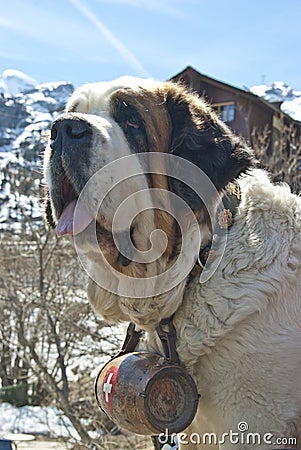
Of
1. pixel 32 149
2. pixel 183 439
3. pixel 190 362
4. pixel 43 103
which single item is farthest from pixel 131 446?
pixel 43 103

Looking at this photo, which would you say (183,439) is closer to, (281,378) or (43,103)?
(281,378)

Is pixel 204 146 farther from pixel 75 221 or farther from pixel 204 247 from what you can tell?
pixel 75 221

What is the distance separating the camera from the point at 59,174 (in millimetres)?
2455

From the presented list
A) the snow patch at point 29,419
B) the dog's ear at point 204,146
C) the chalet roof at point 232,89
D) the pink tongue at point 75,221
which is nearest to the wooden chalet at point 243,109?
the chalet roof at point 232,89

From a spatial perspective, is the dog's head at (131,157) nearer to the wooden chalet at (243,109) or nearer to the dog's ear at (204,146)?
the dog's ear at (204,146)

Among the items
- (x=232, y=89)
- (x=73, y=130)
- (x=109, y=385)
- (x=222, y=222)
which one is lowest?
(x=109, y=385)

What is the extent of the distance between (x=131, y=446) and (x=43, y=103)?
367ft

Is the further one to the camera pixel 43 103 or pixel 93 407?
pixel 43 103

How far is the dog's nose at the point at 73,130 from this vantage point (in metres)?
2.35

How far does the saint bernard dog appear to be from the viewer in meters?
2.28

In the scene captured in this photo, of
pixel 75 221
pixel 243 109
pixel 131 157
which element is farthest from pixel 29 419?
pixel 131 157

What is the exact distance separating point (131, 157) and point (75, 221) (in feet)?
1.17

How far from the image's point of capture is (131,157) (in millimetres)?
2453

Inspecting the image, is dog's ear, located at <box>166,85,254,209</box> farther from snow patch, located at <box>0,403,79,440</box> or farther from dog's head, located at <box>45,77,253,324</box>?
snow patch, located at <box>0,403,79,440</box>
